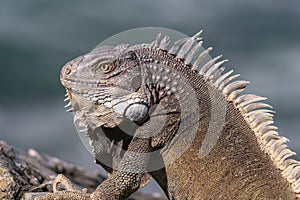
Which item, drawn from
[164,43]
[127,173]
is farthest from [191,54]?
[127,173]

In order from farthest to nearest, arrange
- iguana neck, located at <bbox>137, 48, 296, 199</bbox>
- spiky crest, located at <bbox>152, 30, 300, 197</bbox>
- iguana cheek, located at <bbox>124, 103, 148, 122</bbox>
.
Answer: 1. spiky crest, located at <bbox>152, 30, 300, 197</bbox>
2. iguana neck, located at <bbox>137, 48, 296, 199</bbox>
3. iguana cheek, located at <bbox>124, 103, 148, 122</bbox>

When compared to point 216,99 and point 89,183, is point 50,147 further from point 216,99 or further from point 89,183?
point 216,99

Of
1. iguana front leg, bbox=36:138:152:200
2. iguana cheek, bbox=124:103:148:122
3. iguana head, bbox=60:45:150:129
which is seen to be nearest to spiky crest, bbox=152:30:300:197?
iguana head, bbox=60:45:150:129

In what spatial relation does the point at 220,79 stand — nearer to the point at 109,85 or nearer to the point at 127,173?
the point at 109,85

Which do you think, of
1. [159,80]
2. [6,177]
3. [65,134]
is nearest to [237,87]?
[159,80]

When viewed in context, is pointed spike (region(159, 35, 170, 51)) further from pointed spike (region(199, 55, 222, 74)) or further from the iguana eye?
the iguana eye

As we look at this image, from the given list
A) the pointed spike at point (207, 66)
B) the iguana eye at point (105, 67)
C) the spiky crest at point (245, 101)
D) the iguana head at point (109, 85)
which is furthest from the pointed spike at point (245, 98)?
the iguana eye at point (105, 67)

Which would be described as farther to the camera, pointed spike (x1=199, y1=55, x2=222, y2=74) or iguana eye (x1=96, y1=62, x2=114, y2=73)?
pointed spike (x1=199, y1=55, x2=222, y2=74)

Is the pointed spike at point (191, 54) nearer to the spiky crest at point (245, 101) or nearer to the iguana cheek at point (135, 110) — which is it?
the spiky crest at point (245, 101)
